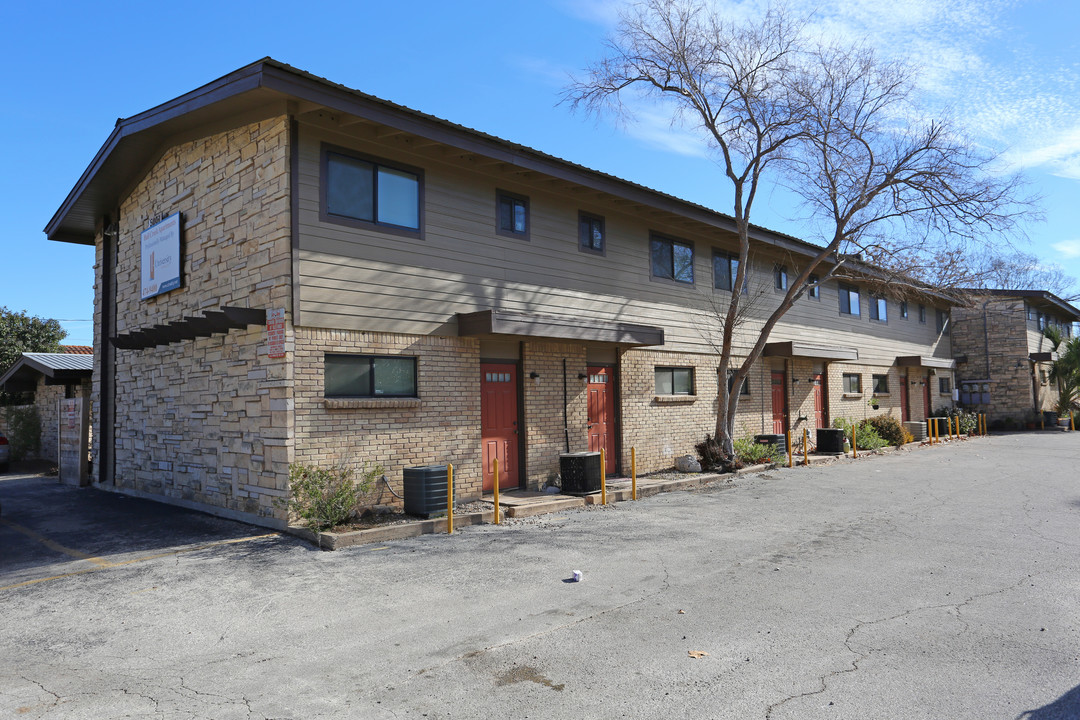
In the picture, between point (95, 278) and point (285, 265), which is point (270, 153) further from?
point (95, 278)

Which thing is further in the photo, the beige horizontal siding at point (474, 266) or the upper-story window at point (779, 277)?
the upper-story window at point (779, 277)

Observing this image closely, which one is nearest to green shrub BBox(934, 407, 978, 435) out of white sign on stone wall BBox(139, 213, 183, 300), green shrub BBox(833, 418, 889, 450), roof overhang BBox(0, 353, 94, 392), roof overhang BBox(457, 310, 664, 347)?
green shrub BBox(833, 418, 889, 450)

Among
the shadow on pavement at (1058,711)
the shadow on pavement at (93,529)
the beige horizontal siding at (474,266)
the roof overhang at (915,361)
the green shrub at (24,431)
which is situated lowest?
the shadow on pavement at (1058,711)

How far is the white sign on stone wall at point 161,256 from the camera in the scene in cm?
1304

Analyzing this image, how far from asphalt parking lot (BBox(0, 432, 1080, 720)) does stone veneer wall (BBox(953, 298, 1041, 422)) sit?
27134 millimetres

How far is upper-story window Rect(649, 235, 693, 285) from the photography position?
56.4 ft

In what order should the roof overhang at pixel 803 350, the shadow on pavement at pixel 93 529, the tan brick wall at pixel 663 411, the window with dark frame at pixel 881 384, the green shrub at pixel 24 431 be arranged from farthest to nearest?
the window with dark frame at pixel 881 384 → the green shrub at pixel 24 431 → the roof overhang at pixel 803 350 → the tan brick wall at pixel 663 411 → the shadow on pavement at pixel 93 529

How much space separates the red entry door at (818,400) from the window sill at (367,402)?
16.0 metres

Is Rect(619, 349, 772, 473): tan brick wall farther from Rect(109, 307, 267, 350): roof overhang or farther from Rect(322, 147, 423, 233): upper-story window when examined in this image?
Rect(109, 307, 267, 350): roof overhang

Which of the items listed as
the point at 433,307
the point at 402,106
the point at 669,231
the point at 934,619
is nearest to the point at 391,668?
the point at 934,619

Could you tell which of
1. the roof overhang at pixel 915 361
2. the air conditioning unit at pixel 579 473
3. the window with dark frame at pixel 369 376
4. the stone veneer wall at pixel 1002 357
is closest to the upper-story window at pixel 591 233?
the air conditioning unit at pixel 579 473

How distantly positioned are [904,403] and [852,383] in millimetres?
5197

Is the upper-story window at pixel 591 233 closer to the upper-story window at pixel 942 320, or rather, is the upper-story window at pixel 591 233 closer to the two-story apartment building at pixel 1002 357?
the upper-story window at pixel 942 320

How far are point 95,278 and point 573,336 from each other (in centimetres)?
1195
